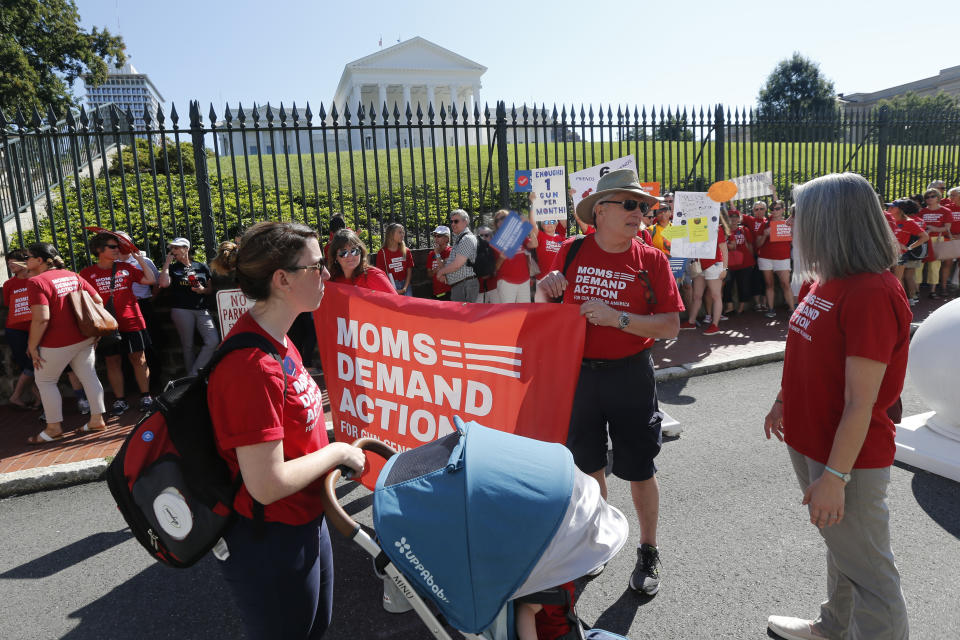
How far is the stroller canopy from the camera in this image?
5.37 ft

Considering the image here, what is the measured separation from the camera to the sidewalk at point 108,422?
4.91m

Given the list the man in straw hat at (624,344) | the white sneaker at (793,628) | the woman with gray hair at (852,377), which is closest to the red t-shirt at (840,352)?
the woman with gray hair at (852,377)

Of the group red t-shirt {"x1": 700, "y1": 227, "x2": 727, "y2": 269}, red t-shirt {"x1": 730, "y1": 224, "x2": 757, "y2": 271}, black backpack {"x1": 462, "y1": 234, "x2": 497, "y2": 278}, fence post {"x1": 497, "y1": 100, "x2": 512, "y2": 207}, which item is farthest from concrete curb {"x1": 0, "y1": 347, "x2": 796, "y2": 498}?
red t-shirt {"x1": 730, "y1": 224, "x2": 757, "y2": 271}

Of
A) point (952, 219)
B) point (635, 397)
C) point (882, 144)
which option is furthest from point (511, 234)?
point (882, 144)

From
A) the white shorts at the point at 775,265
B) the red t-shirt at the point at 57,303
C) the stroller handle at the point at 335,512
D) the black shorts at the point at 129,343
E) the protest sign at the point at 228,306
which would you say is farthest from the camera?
the white shorts at the point at 775,265

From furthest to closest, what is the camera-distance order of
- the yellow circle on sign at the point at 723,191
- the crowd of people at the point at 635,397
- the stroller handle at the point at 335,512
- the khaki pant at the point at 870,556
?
the yellow circle on sign at the point at 723,191
the khaki pant at the point at 870,556
the crowd of people at the point at 635,397
the stroller handle at the point at 335,512

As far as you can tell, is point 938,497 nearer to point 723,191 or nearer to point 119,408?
point 723,191

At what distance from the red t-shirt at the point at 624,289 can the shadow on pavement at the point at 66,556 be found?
329 cm

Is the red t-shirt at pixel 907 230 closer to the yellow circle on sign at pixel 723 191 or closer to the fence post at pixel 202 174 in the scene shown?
the yellow circle on sign at pixel 723 191

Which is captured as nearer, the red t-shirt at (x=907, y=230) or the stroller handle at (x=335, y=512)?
the stroller handle at (x=335, y=512)

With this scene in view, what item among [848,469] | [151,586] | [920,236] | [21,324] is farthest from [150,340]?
[920,236]

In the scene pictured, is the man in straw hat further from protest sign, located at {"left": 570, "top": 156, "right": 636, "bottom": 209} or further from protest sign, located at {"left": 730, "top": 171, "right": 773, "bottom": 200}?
protest sign, located at {"left": 730, "top": 171, "right": 773, "bottom": 200}

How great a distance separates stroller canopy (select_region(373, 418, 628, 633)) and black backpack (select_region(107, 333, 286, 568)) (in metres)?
0.51

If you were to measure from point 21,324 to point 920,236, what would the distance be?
43.3 feet
